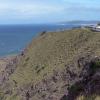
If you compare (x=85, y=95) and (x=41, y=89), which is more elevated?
(x=85, y=95)

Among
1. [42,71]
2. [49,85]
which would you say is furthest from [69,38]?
[49,85]

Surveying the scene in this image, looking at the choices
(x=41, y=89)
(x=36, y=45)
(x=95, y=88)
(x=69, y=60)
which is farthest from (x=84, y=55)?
(x=95, y=88)

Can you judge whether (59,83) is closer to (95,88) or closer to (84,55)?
(84,55)

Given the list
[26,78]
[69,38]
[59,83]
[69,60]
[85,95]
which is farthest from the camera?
[69,38]

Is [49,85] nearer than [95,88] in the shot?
No

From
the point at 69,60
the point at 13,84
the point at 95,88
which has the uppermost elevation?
the point at 95,88

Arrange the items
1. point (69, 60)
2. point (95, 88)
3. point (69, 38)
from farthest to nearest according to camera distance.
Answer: point (69, 38), point (69, 60), point (95, 88)
